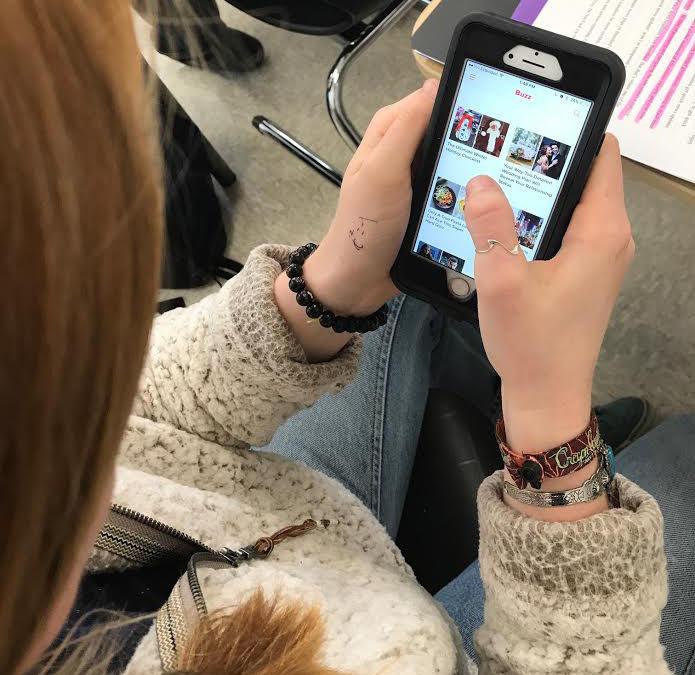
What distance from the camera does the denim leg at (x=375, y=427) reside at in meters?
0.71

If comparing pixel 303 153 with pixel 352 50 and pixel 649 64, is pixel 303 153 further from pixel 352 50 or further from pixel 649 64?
pixel 649 64

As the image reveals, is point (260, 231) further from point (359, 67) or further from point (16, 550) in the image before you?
point (16, 550)

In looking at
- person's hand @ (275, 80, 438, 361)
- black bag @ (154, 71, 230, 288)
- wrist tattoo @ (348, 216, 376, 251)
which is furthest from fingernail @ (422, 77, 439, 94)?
black bag @ (154, 71, 230, 288)

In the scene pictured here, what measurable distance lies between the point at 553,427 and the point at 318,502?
0.23 m

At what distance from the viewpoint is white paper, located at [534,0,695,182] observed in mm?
553

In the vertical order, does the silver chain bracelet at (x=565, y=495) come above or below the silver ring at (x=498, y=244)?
below

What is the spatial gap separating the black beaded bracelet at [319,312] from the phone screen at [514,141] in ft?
0.41

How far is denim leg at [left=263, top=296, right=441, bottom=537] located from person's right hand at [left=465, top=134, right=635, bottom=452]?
0.27 m

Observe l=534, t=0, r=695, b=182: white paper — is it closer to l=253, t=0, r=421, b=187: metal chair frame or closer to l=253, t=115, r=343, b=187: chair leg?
l=253, t=0, r=421, b=187: metal chair frame

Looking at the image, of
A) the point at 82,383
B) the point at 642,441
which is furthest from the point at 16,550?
the point at 642,441

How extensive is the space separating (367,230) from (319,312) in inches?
3.2

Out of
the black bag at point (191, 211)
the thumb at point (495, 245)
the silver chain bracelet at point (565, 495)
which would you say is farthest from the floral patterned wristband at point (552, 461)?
the black bag at point (191, 211)

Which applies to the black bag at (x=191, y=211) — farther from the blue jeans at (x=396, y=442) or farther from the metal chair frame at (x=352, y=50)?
the blue jeans at (x=396, y=442)

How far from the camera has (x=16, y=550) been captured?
0.22 meters
